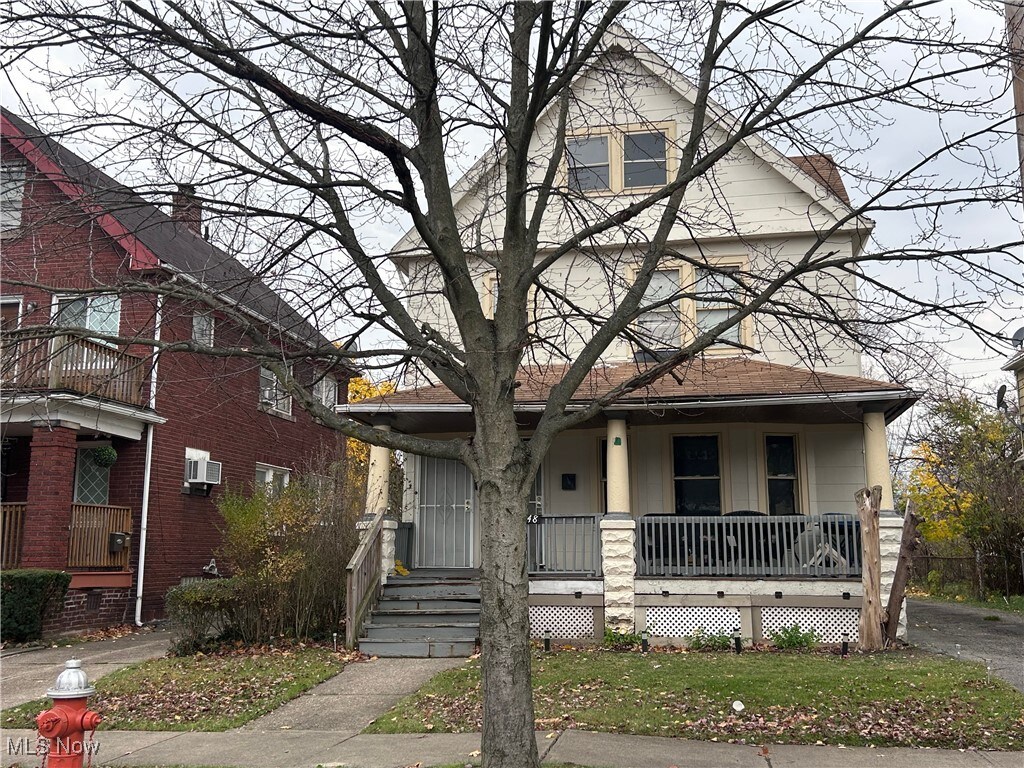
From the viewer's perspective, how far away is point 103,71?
590 centimetres

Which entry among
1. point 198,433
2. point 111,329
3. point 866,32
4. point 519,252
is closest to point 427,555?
point 198,433

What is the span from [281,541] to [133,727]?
4.40 meters

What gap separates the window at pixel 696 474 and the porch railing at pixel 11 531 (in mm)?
10859

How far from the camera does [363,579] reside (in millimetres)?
12953

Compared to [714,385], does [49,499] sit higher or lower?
lower

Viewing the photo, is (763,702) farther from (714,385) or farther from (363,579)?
(363,579)

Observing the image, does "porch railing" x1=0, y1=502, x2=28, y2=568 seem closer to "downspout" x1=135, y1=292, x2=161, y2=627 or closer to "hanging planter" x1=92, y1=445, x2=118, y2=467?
"hanging planter" x1=92, y1=445, x2=118, y2=467

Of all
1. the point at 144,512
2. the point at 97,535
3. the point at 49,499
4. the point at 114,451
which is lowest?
the point at 97,535

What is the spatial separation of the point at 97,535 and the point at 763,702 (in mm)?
11945

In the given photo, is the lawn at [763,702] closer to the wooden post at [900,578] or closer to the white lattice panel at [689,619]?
the wooden post at [900,578]

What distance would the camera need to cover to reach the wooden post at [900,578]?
12000mm

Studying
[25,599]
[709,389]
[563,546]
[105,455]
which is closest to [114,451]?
[105,455]

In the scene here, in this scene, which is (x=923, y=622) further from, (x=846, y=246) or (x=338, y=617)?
(x=338, y=617)

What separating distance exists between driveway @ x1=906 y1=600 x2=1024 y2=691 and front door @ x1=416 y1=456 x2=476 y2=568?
23.4ft
